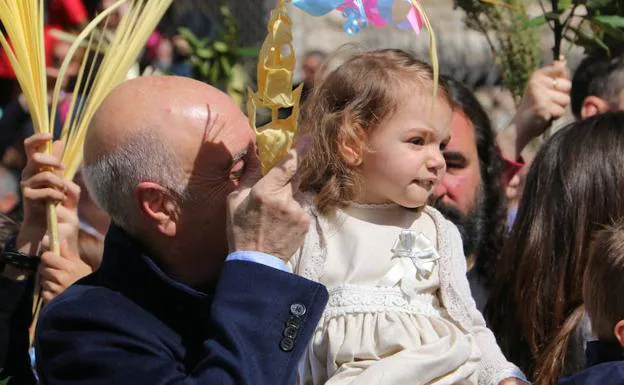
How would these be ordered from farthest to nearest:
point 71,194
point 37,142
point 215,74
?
1. point 215,74
2. point 71,194
3. point 37,142

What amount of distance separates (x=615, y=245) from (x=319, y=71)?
94 cm

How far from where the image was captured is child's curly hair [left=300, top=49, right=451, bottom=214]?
3.25 meters

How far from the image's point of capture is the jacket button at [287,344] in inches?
109

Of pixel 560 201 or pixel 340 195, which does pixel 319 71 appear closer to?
pixel 340 195

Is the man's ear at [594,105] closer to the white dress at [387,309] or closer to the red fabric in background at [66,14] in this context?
the white dress at [387,309]

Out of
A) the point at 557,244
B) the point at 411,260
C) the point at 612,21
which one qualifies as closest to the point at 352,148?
the point at 411,260

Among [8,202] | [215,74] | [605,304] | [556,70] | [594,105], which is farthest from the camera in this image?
[215,74]

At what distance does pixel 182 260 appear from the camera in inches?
119

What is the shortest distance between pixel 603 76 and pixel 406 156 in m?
2.32

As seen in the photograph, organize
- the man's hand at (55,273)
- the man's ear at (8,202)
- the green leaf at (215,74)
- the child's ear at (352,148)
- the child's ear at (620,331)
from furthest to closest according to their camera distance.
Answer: the green leaf at (215,74), the man's ear at (8,202), the man's hand at (55,273), the child's ear at (352,148), the child's ear at (620,331)

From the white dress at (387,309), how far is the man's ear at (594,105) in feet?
6.83

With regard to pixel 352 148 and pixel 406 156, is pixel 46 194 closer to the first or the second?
pixel 352 148

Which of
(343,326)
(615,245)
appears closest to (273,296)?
(343,326)

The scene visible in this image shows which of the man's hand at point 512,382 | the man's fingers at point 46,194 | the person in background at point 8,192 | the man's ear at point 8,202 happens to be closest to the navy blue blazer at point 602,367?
the man's hand at point 512,382
